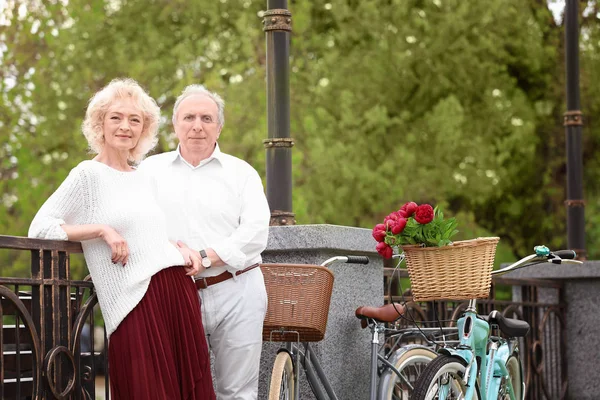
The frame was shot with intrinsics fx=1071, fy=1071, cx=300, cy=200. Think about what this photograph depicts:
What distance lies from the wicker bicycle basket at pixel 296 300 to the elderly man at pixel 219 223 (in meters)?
0.22

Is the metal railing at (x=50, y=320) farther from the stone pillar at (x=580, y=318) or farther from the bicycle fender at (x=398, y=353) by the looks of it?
the stone pillar at (x=580, y=318)

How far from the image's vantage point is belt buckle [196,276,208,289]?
16.2 feet

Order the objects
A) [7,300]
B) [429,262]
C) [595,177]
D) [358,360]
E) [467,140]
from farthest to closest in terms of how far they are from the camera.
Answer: [595,177] → [467,140] → [358,360] → [429,262] → [7,300]

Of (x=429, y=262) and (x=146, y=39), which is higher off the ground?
(x=146, y=39)

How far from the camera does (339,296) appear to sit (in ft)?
21.3

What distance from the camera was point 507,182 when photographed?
1916 centimetres

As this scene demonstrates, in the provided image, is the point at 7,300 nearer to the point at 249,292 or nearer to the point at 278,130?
the point at 249,292

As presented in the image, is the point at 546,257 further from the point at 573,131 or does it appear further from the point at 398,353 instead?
the point at 573,131

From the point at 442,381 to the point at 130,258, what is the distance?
1980mm

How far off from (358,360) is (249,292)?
182 cm

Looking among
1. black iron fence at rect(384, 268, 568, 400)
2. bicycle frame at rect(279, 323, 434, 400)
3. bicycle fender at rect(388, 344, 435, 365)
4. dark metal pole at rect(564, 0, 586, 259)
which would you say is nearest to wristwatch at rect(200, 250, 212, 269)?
bicycle frame at rect(279, 323, 434, 400)

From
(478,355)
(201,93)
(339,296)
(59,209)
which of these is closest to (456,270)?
(478,355)

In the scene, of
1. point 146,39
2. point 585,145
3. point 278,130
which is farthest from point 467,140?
point 278,130

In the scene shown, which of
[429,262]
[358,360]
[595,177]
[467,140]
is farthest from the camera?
[595,177]
